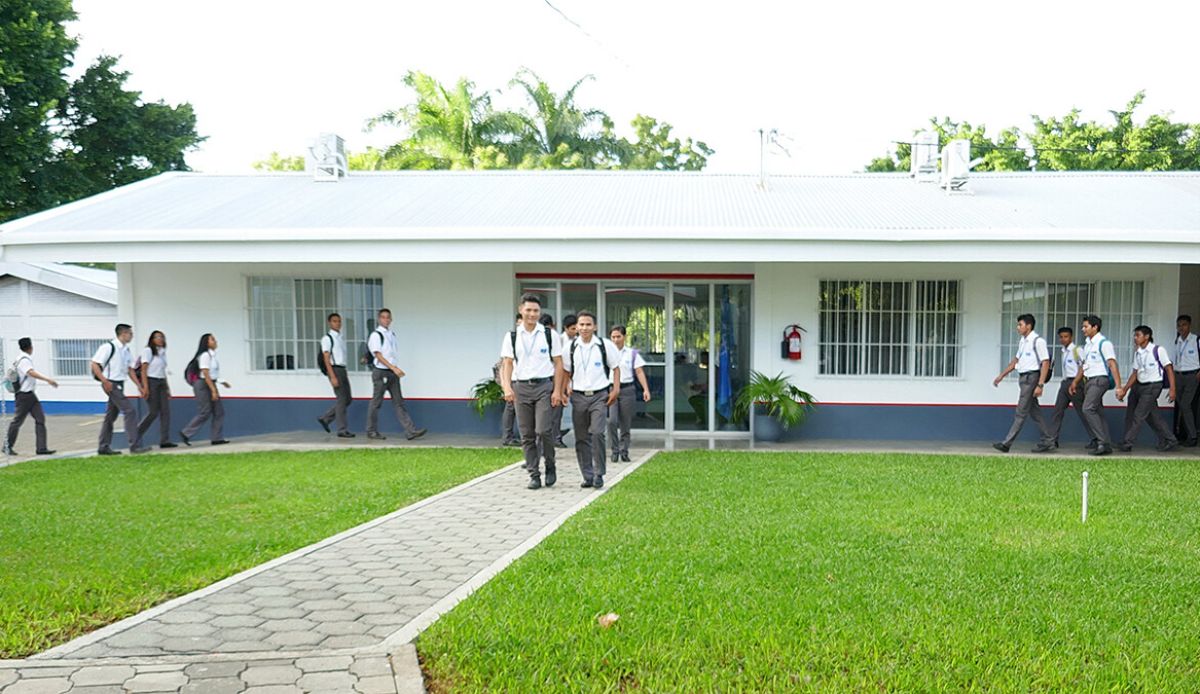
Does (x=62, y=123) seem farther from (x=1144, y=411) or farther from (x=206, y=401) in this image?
(x=1144, y=411)

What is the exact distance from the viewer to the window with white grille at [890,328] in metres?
12.6

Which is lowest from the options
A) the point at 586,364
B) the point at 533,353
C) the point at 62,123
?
the point at 586,364

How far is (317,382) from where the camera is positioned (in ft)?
43.4

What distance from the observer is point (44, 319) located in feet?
63.4

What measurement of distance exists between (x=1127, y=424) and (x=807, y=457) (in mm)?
4774

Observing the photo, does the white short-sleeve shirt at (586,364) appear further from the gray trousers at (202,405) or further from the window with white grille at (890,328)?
the gray trousers at (202,405)

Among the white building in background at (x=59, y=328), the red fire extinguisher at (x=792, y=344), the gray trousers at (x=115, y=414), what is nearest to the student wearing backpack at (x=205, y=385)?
the gray trousers at (x=115, y=414)

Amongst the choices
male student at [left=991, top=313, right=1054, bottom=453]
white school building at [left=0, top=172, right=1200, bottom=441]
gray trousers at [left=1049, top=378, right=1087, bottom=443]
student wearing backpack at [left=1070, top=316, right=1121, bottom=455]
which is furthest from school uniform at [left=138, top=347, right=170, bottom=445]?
student wearing backpack at [left=1070, top=316, right=1121, bottom=455]

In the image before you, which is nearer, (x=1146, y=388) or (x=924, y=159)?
(x=1146, y=388)

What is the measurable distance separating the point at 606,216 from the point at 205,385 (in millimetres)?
6208

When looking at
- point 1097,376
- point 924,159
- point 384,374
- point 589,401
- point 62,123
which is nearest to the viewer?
point 589,401

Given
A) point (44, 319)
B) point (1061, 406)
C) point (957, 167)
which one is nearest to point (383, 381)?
point (1061, 406)

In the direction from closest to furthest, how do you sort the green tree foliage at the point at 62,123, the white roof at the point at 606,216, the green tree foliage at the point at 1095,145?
the white roof at the point at 606,216, the green tree foliage at the point at 62,123, the green tree foliage at the point at 1095,145

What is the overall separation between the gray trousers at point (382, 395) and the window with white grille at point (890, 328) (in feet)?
Answer: 20.6
